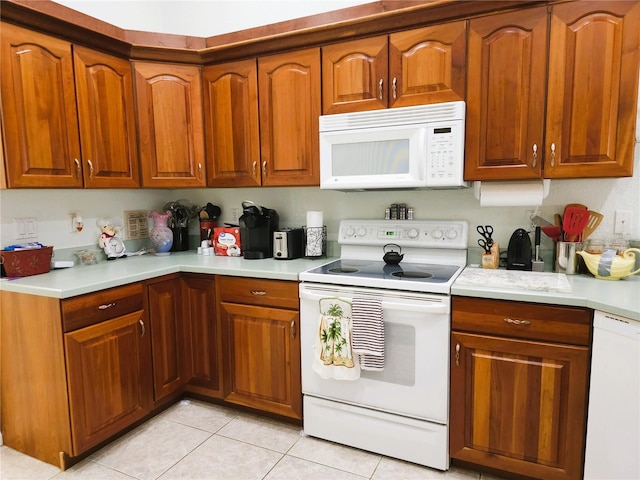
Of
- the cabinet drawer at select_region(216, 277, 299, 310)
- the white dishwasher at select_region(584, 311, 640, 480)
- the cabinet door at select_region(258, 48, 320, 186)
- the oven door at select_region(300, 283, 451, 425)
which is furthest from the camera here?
the cabinet door at select_region(258, 48, 320, 186)

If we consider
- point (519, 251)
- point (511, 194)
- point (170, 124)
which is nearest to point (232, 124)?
point (170, 124)

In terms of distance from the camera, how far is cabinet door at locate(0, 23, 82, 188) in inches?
73.4

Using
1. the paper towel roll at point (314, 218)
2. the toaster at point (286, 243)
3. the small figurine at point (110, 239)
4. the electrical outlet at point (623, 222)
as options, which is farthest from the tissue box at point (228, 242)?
the electrical outlet at point (623, 222)

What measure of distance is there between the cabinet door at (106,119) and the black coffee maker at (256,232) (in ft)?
2.35

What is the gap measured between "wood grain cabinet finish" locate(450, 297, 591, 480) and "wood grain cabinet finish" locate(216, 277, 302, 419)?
83 cm

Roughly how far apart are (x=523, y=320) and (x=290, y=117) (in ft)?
5.28

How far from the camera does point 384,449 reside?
6.45 feet

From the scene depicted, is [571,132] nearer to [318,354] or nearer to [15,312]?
[318,354]

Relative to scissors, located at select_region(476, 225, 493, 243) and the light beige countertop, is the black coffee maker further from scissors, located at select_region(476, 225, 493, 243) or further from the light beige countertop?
scissors, located at select_region(476, 225, 493, 243)

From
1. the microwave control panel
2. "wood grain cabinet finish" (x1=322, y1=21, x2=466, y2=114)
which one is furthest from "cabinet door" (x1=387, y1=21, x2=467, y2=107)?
the microwave control panel

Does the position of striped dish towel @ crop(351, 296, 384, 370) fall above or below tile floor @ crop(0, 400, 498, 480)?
above

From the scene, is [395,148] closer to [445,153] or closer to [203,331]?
[445,153]

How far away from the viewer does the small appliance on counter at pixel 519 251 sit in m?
2.02

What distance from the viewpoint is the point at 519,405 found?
170cm
